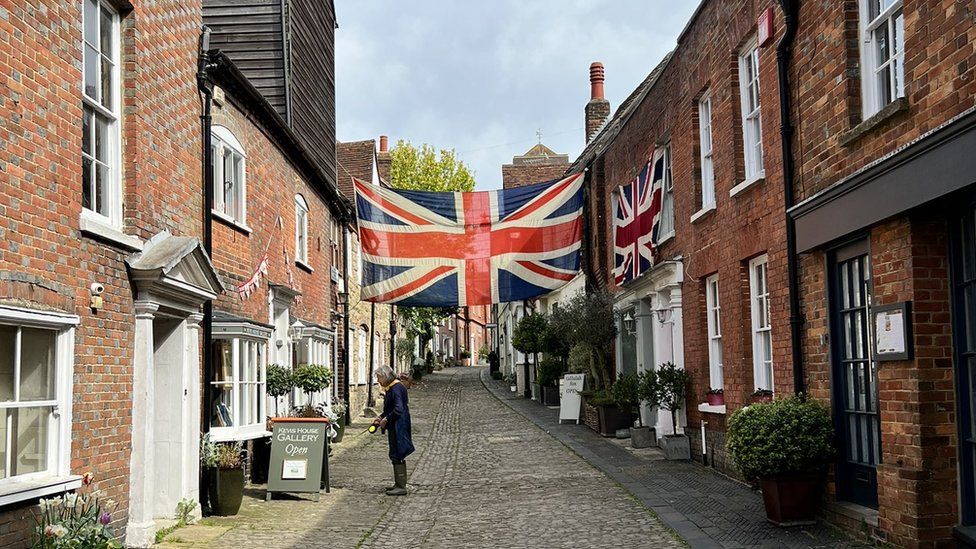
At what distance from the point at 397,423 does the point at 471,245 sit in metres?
6.52

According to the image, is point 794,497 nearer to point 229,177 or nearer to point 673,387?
point 673,387

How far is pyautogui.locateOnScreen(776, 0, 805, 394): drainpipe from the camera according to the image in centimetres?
1004

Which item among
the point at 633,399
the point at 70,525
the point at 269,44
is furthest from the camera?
the point at 269,44

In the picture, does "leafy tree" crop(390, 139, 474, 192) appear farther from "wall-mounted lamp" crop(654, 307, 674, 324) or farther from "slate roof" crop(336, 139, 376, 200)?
"wall-mounted lamp" crop(654, 307, 674, 324)

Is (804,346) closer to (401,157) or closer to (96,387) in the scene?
(96,387)

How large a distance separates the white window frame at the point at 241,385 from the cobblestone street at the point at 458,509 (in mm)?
860

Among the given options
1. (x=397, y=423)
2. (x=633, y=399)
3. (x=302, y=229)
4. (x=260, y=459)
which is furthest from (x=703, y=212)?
(x=302, y=229)

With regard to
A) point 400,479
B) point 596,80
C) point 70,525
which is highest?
point 596,80

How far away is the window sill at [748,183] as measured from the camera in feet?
37.3

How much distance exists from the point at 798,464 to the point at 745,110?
5141 millimetres

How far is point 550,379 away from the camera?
1121 inches

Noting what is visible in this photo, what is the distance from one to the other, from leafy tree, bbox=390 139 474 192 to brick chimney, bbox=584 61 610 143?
1736cm

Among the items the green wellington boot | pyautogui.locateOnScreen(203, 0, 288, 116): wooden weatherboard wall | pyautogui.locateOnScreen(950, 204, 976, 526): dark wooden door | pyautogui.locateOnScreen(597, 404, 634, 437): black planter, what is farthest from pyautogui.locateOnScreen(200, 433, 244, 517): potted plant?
pyautogui.locateOnScreen(597, 404, 634, 437): black planter

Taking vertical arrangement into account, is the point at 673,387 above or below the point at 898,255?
below
